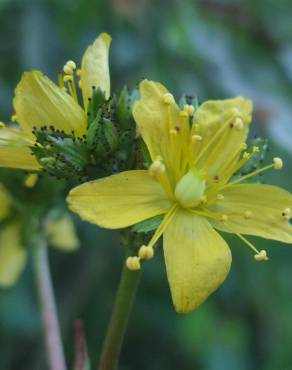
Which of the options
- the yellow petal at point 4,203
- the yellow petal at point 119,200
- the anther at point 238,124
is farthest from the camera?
the yellow petal at point 4,203

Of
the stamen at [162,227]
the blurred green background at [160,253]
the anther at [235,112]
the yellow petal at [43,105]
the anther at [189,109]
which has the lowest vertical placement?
the blurred green background at [160,253]

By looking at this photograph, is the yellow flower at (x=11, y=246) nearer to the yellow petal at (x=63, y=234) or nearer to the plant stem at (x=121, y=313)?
the yellow petal at (x=63, y=234)

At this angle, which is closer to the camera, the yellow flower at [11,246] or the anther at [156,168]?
the anther at [156,168]

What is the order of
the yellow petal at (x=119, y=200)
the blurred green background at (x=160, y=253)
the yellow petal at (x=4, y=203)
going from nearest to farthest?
the yellow petal at (x=119, y=200), the yellow petal at (x=4, y=203), the blurred green background at (x=160, y=253)

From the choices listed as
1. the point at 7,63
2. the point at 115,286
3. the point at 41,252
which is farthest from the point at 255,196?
the point at 7,63

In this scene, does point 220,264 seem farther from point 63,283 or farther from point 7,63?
point 7,63

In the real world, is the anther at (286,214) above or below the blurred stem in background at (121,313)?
above

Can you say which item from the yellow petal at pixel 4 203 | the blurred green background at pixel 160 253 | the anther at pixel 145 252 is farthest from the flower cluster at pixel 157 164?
the blurred green background at pixel 160 253

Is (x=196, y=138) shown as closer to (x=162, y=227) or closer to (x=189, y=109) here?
(x=189, y=109)
